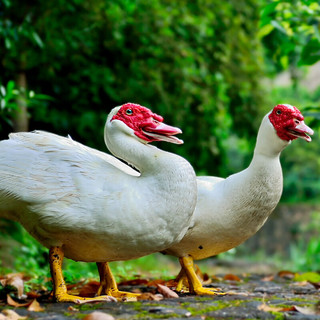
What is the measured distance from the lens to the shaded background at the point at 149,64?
5449 mm

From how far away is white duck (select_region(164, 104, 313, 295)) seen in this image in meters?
3.32

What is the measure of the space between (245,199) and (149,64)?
4496mm

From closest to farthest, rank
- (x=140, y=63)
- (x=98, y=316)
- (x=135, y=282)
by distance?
(x=98, y=316), (x=135, y=282), (x=140, y=63)

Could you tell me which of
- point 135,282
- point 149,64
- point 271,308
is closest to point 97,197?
point 271,308

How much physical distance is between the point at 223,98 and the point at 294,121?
5219 mm

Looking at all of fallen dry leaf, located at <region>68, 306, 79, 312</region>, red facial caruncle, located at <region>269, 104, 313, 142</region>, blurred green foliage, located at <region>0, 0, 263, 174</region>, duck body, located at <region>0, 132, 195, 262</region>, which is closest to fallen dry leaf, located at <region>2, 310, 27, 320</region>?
fallen dry leaf, located at <region>68, 306, 79, 312</region>

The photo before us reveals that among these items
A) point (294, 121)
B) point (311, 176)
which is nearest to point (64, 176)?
point (294, 121)

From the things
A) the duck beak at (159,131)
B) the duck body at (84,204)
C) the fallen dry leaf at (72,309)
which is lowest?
the fallen dry leaf at (72,309)

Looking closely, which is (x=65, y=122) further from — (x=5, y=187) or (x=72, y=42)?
(x=5, y=187)

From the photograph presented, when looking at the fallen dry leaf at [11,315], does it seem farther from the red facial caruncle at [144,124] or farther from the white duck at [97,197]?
the red facial caruncle at [144,124]

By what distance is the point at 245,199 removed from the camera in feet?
10.9

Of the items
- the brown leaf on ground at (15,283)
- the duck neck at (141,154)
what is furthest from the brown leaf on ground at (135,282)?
the duck neck at (141,154)

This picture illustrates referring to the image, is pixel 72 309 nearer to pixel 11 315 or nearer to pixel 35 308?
pixel 35 308

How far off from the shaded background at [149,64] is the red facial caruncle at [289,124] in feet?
4.98
